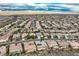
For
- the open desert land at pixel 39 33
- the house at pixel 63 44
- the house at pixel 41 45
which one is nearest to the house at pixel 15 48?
the open desert land at pixel 39 33

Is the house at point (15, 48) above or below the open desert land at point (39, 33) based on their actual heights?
below

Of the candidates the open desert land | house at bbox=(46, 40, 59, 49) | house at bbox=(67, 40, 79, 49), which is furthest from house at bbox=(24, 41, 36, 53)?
house at bbox=(67, 40, 79, 49)

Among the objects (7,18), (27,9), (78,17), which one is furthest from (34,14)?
(78,17)

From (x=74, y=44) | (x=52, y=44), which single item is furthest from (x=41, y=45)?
(x=74, y=44)

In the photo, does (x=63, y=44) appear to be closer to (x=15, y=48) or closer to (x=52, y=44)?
(x=52, y=44)

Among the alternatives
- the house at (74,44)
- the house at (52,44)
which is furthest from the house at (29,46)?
the house at (74,44)

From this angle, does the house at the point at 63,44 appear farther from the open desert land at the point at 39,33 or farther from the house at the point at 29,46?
the house at the point at 29,46

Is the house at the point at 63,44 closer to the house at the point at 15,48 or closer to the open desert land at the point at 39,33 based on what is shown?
the open desert land at the point at 39,33

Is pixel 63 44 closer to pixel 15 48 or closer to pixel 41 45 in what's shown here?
pixel 41 45
